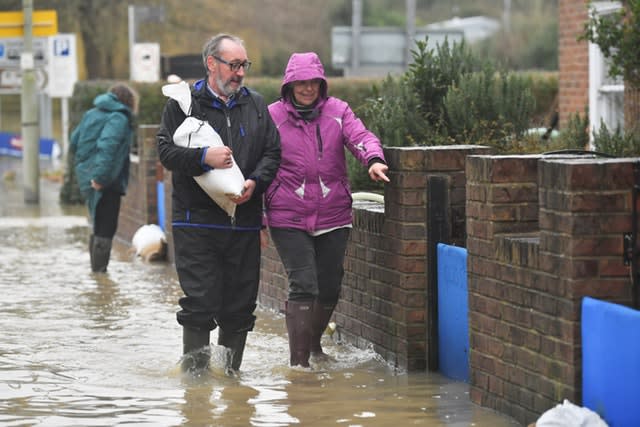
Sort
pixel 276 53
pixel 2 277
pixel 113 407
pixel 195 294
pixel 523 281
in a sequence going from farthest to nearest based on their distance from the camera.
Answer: pixel 276 53, pixel 2 277, pixel 195 294, pixel 113 407, pixel 523 281

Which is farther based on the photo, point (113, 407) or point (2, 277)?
point (2, 277)

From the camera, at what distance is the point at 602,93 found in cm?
1511

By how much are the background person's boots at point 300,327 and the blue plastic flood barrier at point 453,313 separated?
2.37 feet

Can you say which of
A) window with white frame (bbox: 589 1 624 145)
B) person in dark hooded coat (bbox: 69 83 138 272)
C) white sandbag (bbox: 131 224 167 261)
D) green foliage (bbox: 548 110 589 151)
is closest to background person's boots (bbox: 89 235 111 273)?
person in dark hooded coat (bbox: 69 83 138 272)

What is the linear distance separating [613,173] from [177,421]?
2329mm

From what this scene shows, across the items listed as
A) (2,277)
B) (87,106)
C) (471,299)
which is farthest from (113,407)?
(87,106)

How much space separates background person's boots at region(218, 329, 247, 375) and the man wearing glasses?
5.3 inches

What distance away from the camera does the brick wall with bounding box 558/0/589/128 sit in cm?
1583

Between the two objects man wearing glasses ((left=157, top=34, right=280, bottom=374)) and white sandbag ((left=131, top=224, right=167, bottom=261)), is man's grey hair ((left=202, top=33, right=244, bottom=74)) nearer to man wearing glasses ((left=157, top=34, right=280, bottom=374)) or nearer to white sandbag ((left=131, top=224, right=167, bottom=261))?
man wearing glasses ((left=157, top=34, right=280, bottom=374))

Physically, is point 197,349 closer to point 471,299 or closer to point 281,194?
point 281,194

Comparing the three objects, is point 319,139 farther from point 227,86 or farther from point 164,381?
point 164,381

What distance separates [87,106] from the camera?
76.4 feet

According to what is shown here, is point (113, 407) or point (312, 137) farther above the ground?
point (312, 137)

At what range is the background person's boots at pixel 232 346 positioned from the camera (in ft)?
27.0
